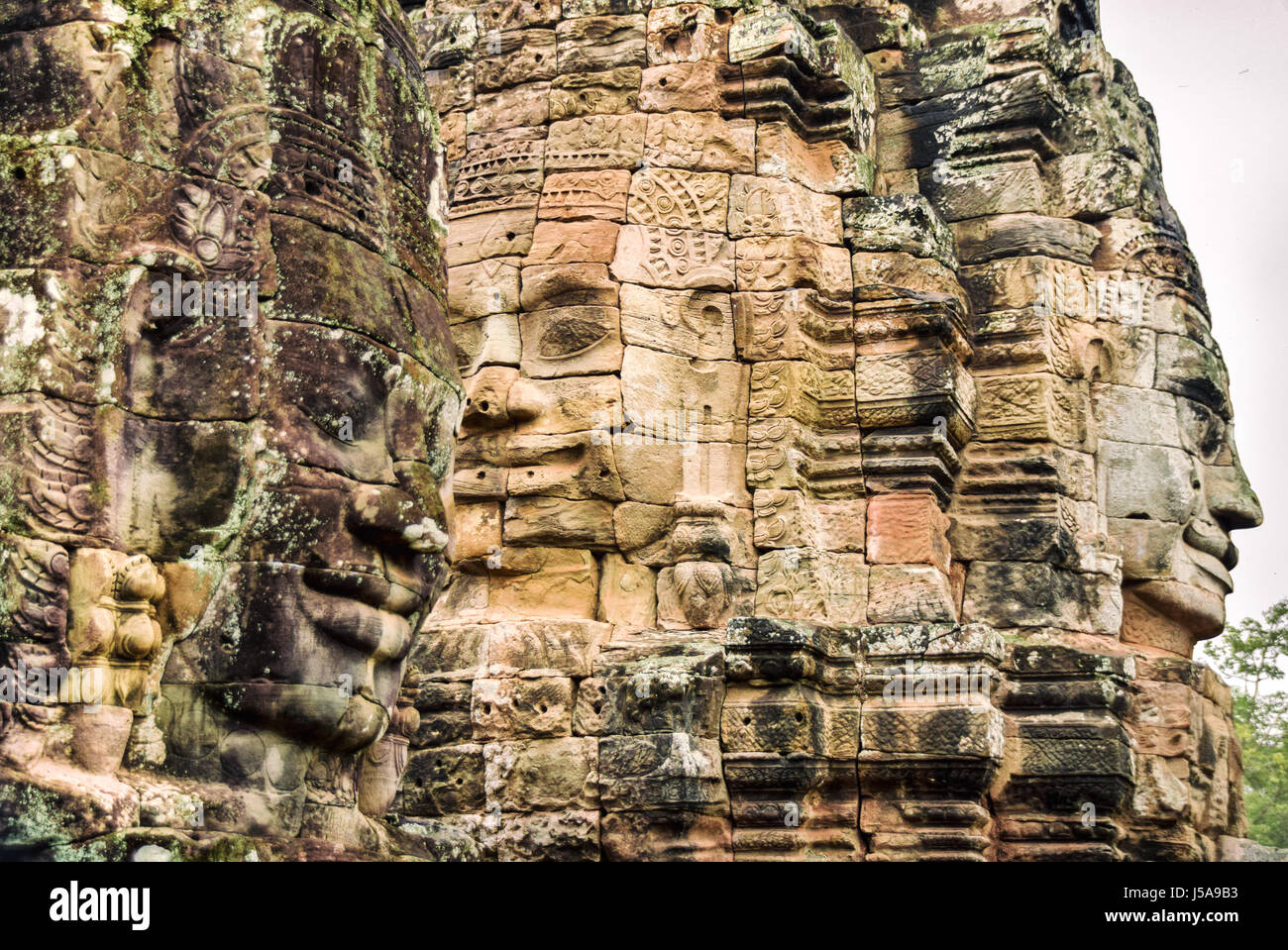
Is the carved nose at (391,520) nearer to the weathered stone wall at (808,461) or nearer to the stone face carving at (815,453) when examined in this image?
the stone face carving at (815,453)

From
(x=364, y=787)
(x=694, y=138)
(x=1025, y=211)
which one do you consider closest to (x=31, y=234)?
(x=364, y=787)

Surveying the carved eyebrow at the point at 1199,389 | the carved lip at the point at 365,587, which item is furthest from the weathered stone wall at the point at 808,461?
the carved lip at the point at 365,587

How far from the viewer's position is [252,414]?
230 inches

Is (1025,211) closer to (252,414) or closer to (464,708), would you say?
(464,708)

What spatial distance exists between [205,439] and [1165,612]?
782 centimetres

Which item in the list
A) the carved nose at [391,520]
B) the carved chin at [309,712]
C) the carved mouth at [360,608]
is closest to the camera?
the carved chin at [309,712]

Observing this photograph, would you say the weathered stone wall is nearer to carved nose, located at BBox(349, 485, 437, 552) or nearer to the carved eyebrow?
the carved eyebrow

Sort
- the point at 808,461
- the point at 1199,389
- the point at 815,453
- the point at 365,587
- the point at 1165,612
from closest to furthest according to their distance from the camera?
1. the point at 365,587
2. the point at 808,461
3. the point at 815,453
4. the point at 1165,612
5. the point at 1199,389

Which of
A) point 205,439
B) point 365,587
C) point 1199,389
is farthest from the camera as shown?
point 1199,389

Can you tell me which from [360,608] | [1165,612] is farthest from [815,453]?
[360,608]

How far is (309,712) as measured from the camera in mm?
5781

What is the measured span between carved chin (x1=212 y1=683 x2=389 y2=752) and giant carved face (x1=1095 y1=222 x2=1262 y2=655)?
7081 millimetres

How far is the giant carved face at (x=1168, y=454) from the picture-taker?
1183 cm

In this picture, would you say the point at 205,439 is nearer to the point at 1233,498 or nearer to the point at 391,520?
the point at 391,520
